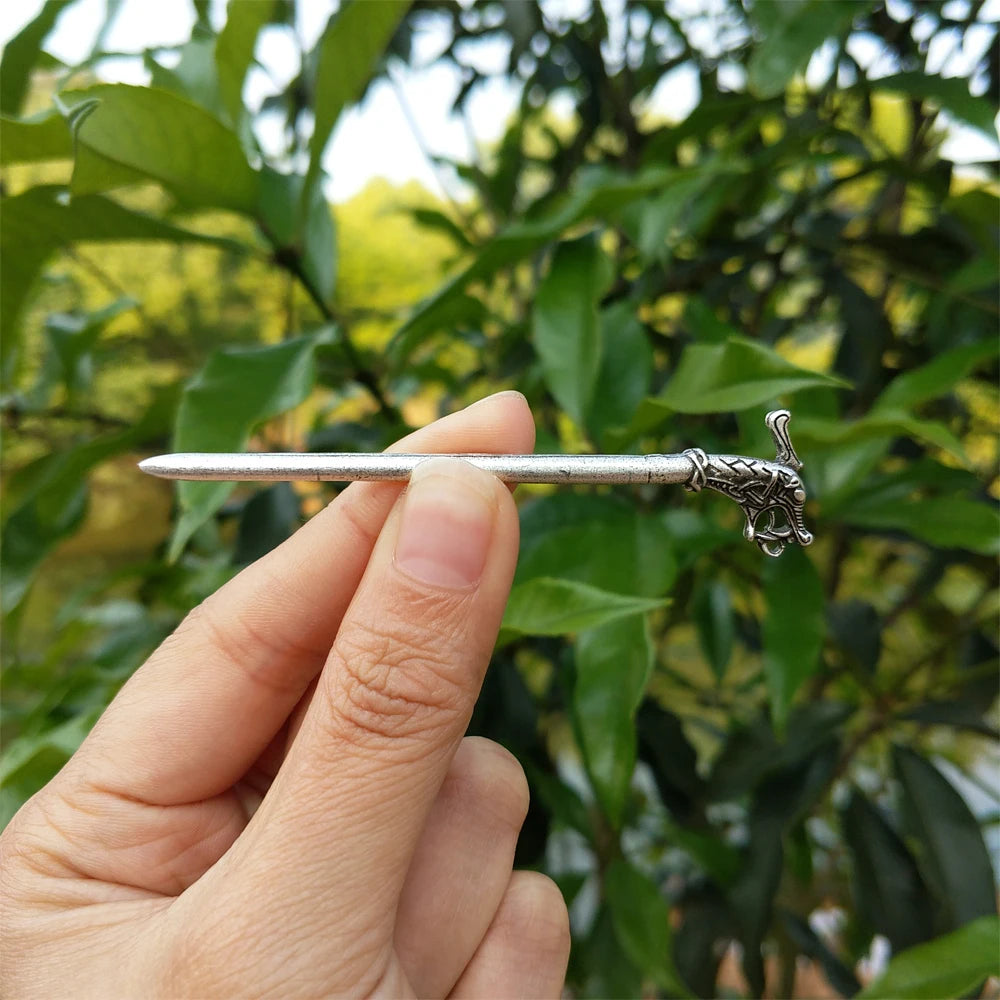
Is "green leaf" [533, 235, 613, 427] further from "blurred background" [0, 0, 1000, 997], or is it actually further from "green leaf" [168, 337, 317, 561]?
"green leaf" [168, 337, 317, 561]

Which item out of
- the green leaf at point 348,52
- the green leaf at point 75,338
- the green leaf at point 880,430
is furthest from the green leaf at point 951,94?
the green leaf at point 75,338

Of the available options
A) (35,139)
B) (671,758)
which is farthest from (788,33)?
(671,758)

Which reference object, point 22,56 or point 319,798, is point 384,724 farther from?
point 22,56

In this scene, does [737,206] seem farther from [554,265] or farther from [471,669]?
[471,669]

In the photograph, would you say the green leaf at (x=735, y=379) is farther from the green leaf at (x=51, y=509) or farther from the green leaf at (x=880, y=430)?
the green leaf at (x=51, y=509)

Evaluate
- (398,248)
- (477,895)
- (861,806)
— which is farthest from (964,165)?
(398,248)

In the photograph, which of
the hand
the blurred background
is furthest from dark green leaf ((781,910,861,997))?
the hand
